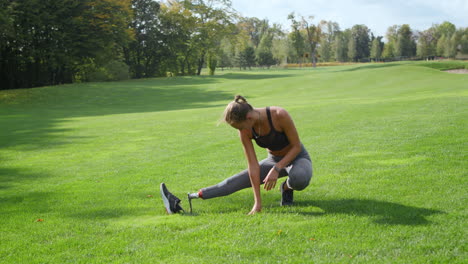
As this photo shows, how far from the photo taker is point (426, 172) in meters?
6.54

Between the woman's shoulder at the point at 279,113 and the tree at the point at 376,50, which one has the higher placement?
the tree at the point at 376,50

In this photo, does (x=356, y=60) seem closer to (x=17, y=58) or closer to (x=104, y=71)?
(x=104, y=71)

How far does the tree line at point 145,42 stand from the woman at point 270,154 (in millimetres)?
30244

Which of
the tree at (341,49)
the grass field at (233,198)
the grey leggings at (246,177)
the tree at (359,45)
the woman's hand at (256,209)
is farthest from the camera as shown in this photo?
the tree at (341,49)

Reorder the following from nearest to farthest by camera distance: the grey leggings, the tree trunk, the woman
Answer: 1. the woman
2. the grey leggings
3. the tree trunk

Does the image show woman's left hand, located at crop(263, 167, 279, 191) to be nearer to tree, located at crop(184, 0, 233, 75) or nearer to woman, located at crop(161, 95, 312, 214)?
woman, located at crop(161, 95, 312, 214)

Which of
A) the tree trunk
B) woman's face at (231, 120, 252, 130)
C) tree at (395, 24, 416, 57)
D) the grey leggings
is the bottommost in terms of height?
the grey leggings

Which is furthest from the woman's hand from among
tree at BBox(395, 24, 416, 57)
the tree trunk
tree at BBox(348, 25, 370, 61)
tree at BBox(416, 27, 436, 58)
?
tree at BBox(348, 25, 370, 61)

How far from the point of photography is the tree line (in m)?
40.2

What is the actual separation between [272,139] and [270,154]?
1.47 ft

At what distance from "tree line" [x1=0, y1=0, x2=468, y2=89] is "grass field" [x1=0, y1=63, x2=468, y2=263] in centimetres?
2521

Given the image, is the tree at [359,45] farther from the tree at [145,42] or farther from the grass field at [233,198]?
the grass field at [233,198]

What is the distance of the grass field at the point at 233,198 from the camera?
4.09 metres

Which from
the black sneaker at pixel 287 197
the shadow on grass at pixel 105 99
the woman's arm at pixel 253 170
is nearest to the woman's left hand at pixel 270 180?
the woman's arm at pixel 253 170
